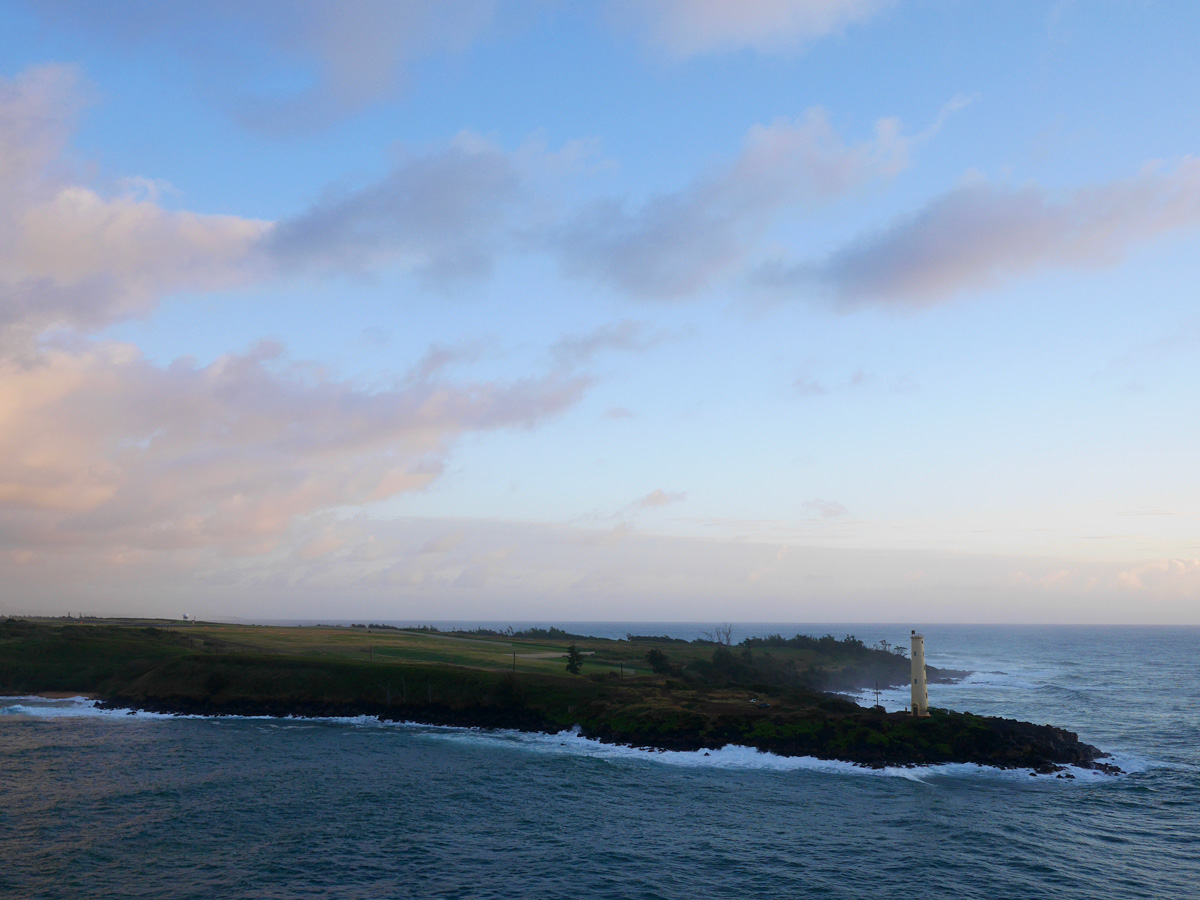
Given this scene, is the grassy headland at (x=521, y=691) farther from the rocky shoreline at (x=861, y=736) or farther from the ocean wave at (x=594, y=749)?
the ocean wave at (x=594, y=749)

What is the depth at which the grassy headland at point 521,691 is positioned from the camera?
55.9 meters

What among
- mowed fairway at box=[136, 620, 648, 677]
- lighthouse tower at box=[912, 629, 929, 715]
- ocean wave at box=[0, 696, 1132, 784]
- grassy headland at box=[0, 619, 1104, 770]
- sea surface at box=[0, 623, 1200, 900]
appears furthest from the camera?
mowed fairway at box=[136, 620, 648, 677]

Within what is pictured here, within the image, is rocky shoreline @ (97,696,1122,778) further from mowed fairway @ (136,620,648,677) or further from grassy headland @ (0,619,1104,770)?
mowed fairway @ (136,620,648,677)

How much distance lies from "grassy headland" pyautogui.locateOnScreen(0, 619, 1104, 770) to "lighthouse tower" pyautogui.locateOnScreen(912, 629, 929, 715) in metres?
1.40

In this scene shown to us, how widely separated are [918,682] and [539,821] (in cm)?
3600

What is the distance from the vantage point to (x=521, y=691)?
70812 millimetres

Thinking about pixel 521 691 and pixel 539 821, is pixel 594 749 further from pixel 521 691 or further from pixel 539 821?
pixel 539 821

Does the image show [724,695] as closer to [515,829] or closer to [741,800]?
[741,800]

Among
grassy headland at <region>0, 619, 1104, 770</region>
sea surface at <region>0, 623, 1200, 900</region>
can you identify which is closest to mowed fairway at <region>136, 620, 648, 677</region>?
grassy headland at <region>0, 619, 1104, 770</region>

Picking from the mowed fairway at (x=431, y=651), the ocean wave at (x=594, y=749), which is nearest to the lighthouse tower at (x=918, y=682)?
the ocean wave at (x=594, y=749)

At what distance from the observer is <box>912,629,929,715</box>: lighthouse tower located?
60438 mm

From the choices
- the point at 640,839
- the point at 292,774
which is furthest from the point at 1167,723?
the point at 292,774

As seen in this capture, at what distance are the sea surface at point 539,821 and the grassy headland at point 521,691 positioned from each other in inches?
115

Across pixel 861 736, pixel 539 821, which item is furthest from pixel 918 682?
pixel 539 821
